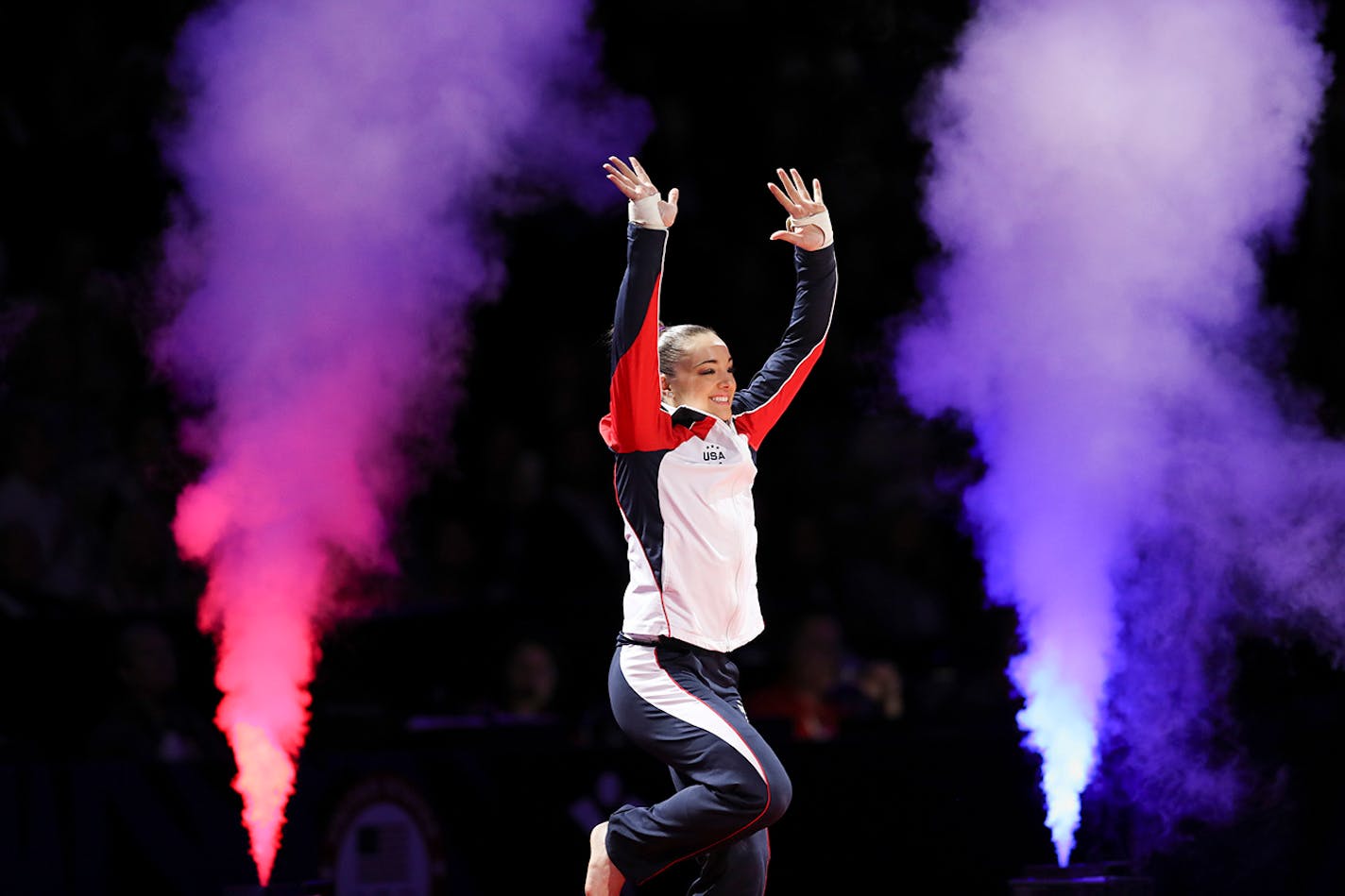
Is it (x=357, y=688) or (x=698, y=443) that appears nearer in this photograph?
(x=698, y=443)

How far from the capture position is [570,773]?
A: 594cm

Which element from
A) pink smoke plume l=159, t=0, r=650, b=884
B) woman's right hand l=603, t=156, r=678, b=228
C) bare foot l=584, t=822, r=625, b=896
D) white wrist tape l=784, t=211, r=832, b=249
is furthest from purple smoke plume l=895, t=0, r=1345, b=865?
pink smoke plume l=159, t=0, r=650, b=884

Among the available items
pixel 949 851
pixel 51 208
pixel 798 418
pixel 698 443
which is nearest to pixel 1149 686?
pixel 949 851

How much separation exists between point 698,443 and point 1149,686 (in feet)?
7.12

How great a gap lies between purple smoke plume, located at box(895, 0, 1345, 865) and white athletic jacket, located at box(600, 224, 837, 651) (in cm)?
159

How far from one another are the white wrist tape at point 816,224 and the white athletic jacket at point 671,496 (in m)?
0.75

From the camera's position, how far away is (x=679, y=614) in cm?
447

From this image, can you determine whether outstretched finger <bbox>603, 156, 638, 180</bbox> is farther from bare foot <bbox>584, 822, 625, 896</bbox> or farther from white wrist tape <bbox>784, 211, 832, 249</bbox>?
bare foot <bbox>584, 822, 625, 896</bbox>

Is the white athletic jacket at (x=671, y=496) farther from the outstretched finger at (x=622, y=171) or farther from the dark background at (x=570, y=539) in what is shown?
the dark background at (x=570, y=539)

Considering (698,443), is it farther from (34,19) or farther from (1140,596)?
(34,19)

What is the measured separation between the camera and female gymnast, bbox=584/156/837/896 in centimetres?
431

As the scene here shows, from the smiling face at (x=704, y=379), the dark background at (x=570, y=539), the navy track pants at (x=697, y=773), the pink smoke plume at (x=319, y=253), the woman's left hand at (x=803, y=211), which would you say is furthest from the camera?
the pink smoke plume at (x=319, y=253)

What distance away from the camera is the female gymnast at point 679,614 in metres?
4.31

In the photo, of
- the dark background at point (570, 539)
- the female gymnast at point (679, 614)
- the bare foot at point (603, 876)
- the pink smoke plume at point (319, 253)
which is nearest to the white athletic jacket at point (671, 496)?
the female gymnast at point (679, 614)
